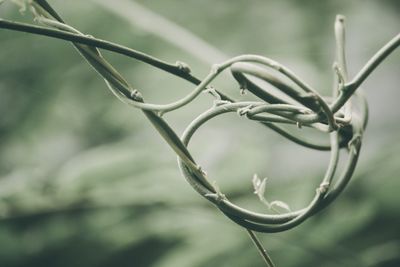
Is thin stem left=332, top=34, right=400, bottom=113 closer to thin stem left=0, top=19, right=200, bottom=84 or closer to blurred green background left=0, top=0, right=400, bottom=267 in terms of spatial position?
thin stem left=0, top=19, right=200, bottom=84

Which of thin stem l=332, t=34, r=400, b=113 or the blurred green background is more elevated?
the blurred green background

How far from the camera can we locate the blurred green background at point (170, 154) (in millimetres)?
835

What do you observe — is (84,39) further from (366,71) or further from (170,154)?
(170,154)

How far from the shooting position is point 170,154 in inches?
37.3

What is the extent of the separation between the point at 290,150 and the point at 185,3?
45 centimetres

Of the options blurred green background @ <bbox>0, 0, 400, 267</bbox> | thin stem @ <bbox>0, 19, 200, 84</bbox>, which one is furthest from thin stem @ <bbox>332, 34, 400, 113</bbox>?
blurred green background @ <bbox>0, 0, 400, 267</bbox>

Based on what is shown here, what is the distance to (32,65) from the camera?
1.16 meters

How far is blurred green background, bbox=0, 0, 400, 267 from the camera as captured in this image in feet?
2.74

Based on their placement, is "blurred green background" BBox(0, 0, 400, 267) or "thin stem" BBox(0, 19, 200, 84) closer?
"thin stem" BBox(0, 19, 200, 84)

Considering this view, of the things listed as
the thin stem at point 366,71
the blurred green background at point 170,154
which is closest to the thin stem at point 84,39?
the thin stem at point 366,71

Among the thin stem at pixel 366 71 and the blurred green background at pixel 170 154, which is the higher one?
the blurred green background at pixel 170 154

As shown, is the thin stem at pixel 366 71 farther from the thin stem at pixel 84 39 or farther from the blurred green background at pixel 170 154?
the blurred green background at pixel 170 154

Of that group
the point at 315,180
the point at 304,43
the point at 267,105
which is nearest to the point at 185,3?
the point at 304,43

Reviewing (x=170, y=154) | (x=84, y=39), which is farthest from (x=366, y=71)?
(x=170, y=154)
